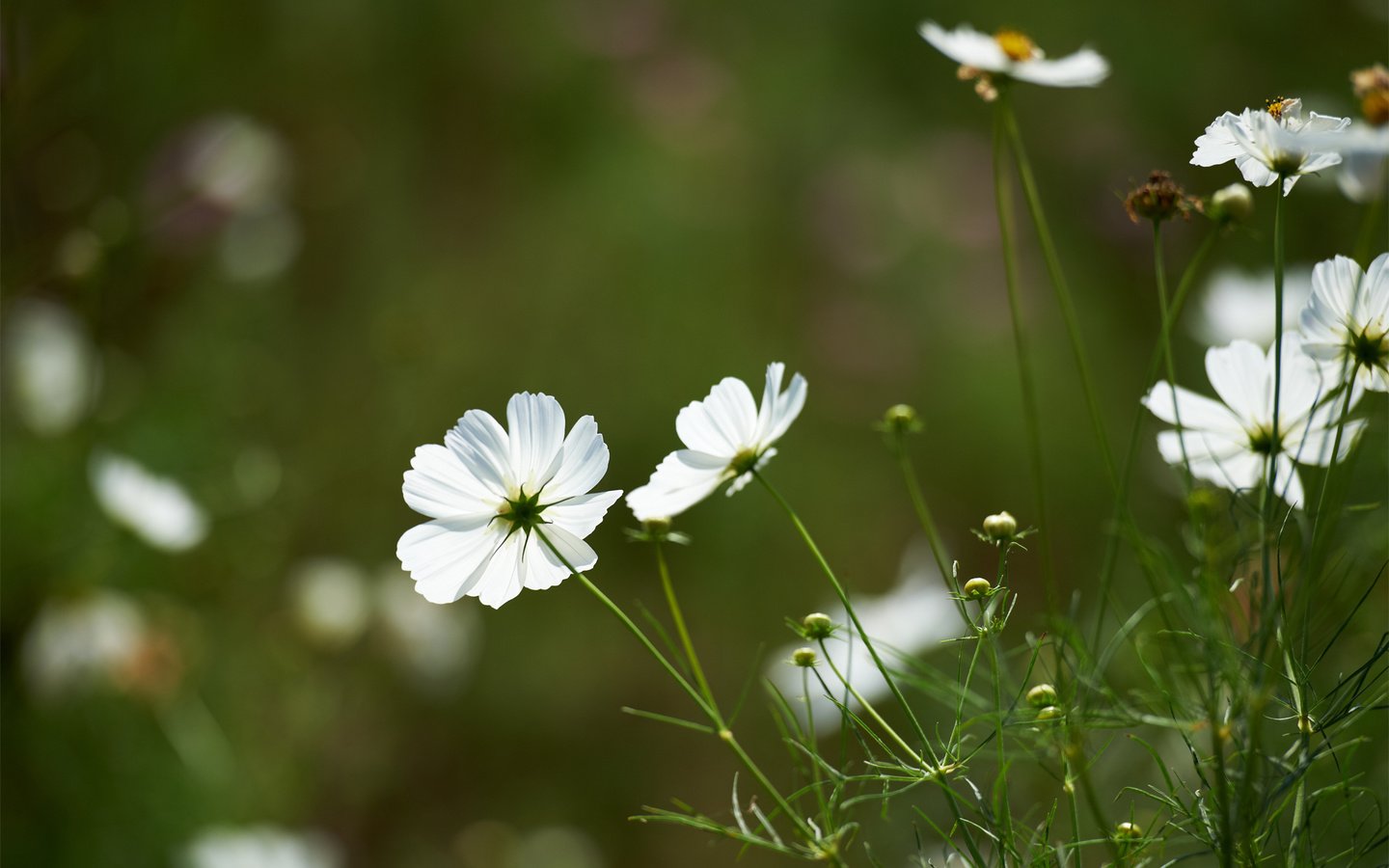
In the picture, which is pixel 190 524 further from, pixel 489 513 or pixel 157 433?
pixel 489 513

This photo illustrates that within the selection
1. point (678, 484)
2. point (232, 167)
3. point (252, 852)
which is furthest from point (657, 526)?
A: point (232, 167)

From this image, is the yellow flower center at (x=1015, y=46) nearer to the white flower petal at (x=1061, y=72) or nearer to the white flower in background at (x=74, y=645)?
the white flower petal at (x=1061, y=72)

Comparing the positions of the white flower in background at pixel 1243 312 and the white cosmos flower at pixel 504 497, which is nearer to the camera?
the white cosmos flower at pixel 504 497

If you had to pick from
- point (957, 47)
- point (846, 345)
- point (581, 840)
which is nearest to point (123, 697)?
point (581, 840)

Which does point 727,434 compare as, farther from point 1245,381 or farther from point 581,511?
point 1245,381

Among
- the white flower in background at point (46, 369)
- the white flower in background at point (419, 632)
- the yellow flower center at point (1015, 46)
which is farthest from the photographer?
the white flower in background at point (419, 632)

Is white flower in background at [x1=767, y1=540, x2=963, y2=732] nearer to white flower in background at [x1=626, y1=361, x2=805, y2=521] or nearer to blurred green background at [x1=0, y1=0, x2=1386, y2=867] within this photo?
white flower in background at [x1=626, y1=361, x2=805, y2=521]

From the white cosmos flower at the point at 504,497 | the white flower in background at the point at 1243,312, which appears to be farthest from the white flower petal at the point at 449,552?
the white flower in background at the point at 1243,312
